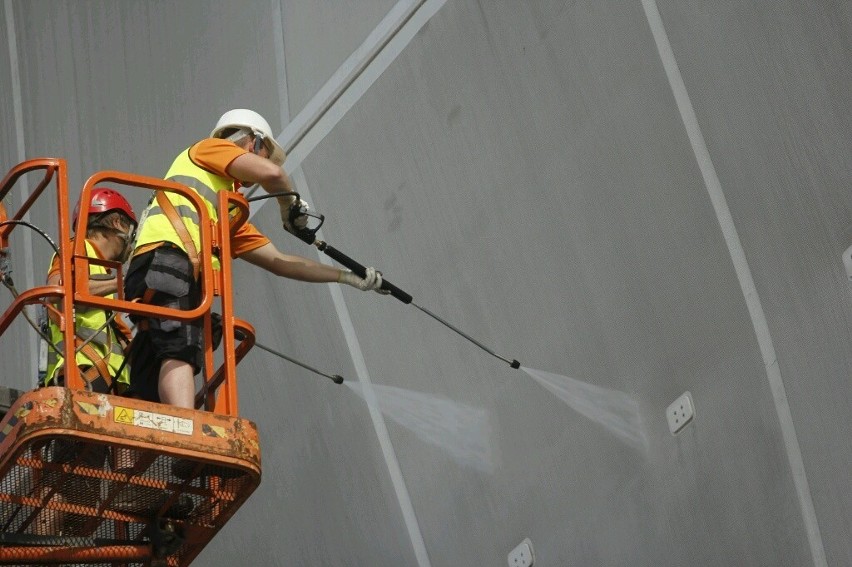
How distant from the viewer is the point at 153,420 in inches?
302

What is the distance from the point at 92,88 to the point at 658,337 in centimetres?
768

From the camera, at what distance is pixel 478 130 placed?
33.1 feet

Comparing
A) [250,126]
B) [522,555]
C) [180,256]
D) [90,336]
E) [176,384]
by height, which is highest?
[250,126]

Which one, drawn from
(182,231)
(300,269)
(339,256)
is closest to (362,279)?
(339,256)

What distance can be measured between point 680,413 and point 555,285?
124 cm

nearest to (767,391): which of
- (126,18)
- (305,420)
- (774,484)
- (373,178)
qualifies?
(774,484)

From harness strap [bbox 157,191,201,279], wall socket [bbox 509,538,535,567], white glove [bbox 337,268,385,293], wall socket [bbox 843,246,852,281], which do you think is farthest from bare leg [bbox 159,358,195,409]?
wall socket [bbox 843,246,852,281]

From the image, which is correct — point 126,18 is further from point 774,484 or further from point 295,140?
point 774,484

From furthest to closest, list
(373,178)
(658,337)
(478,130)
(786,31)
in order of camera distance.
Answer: (373,178) → (478,130) → (658,337) → (786,31)

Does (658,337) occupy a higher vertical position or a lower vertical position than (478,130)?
lower

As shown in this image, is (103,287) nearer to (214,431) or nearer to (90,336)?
(90,336)

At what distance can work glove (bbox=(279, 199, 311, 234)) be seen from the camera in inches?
360

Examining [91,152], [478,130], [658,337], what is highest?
[91,152]

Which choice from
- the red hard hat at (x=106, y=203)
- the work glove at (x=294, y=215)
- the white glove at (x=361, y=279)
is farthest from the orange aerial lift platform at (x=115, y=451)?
the white glove at (x=361, y=279)
